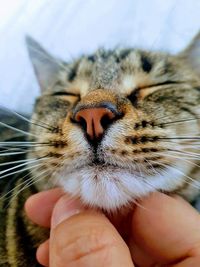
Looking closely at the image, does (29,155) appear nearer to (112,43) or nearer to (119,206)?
(119,206)

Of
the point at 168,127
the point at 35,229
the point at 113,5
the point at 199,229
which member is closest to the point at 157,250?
the point at 199,229

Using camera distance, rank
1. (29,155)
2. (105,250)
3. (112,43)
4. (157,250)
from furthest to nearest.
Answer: (112,43), (29,155), (157,250), (105,250)

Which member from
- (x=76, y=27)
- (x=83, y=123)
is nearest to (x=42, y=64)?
(x=76, y=27)

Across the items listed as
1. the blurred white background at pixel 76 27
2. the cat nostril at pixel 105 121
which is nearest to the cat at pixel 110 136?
the cat nostril at pixel 105 121

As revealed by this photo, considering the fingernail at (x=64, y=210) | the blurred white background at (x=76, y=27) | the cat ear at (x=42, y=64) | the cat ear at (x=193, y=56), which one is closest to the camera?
the fingernail at (x=64, y=210)

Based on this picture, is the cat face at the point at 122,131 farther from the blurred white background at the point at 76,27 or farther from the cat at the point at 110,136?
the blurred white background at the point at 76,27

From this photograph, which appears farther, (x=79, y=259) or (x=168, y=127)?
(x=168, y=127)

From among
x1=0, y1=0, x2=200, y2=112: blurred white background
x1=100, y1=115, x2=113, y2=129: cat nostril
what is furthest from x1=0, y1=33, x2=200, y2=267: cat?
x1=0, y1=0, x2=200, y2=112: blurred white background

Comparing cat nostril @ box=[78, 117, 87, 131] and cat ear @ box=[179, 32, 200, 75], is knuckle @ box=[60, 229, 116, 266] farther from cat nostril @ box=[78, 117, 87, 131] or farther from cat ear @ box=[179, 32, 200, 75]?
cat ear @ box=[179, 32, 200, 75]
